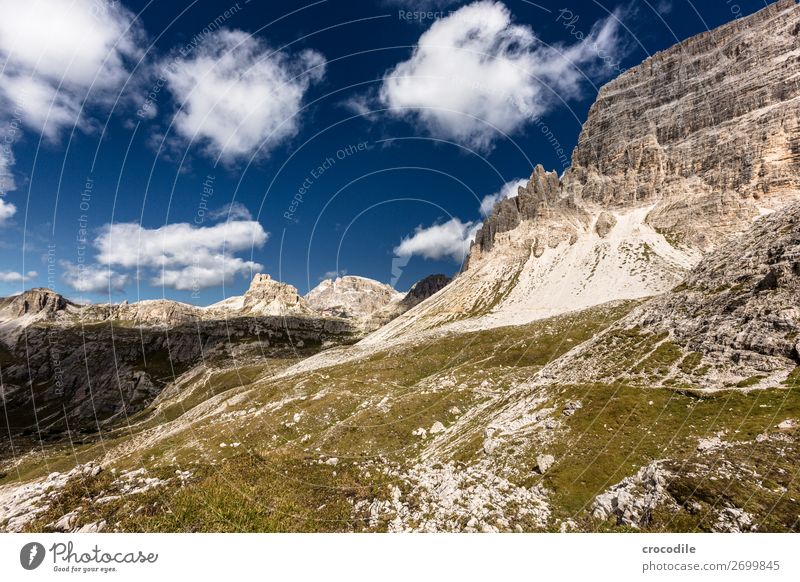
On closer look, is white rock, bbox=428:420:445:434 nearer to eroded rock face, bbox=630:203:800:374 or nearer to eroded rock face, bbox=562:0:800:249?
eroded rock face, bbox=630:203:800:374

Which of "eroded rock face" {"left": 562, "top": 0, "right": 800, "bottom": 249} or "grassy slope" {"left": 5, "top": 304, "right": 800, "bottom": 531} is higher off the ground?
"eroded rock face" {"left": 562, "top": 0, "right": 800, "bottom": 249}

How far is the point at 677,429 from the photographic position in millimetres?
26109

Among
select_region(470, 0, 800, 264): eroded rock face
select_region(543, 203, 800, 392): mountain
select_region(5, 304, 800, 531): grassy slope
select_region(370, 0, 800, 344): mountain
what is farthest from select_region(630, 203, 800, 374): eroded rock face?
select_region(470, 0, 800, 264): eroded rock face

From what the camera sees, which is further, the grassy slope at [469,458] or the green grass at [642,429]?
the green grass at [642,429]

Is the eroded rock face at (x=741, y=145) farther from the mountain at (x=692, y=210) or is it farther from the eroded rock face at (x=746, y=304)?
the eroded rock face at (x=746, y=304)

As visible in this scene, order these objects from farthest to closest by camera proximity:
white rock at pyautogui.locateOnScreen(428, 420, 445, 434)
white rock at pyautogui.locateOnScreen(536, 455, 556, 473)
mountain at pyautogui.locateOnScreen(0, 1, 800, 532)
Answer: white rock at pyautogui.locateOnScreen(428, 420, 445, 434) → white rock at pyautogui.locateOnScreen(536, 455, 556, 473) → mountain at pyautogui.locateOnScreen(0, 1, 800, 532)

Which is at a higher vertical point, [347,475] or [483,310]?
[483,310]

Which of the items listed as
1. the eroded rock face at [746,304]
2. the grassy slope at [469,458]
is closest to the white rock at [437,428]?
the grassy slope at [469,458]

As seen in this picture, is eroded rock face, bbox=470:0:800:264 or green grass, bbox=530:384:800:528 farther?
eroded rock face, bbox=470:0:800:264

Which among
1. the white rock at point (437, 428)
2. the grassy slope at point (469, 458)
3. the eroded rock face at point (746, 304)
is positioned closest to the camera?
the grassy slope at point (469, 458)
